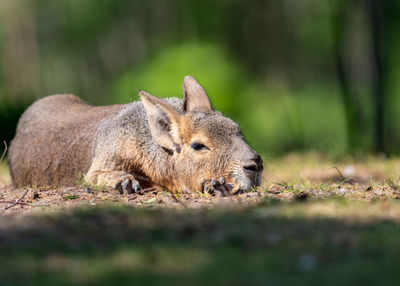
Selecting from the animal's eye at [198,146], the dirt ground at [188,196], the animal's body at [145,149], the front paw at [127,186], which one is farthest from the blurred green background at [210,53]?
the front paw at [127,186]

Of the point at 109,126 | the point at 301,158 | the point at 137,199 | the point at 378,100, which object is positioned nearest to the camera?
the point at 137,199

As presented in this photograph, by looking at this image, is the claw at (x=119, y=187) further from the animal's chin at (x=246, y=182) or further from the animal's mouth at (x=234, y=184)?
the animal's chin at (x=246, y=182)

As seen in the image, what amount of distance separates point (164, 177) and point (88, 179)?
3.08 ft

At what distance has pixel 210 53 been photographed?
2988 centimetres

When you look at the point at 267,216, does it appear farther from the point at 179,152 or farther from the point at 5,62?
the point at 5,62

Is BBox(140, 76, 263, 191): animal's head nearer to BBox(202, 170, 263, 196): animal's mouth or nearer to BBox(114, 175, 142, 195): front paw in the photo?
BBox(202, 170, 263, 196): animal's mouth

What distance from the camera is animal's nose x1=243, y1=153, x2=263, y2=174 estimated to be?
256 inches

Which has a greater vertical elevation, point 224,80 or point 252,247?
point 252,247

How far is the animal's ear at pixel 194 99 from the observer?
24.2ft

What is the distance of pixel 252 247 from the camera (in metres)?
4.30

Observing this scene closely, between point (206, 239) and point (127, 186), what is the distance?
100.0 inches

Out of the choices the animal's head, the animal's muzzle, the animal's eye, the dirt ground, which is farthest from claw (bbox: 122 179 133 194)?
the animal's muzzle

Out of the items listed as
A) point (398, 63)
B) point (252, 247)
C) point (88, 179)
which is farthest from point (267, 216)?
point (398, 63)

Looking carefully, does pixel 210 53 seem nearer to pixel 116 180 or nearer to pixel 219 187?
pixel 116 180
